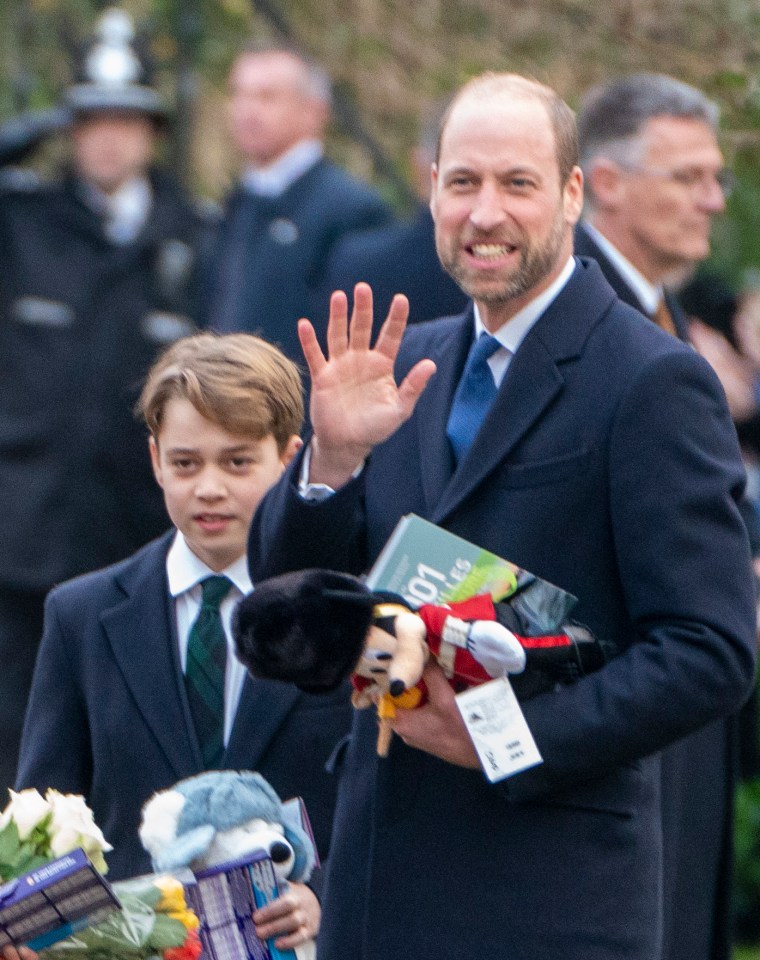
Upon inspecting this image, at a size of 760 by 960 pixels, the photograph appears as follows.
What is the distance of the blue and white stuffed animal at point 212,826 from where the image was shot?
323 centimetres

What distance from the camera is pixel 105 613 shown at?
382cm

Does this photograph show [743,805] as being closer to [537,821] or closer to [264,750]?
[264,750]

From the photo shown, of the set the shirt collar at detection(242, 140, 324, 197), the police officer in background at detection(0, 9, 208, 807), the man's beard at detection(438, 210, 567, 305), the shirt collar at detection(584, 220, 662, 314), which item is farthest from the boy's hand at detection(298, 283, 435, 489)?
the shirt collar at detection(242, 140, 324, 197)

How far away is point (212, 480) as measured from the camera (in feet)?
12.4

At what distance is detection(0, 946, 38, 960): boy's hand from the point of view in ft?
9.71

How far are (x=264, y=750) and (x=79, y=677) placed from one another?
377mm

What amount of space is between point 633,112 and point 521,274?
6.37 feet

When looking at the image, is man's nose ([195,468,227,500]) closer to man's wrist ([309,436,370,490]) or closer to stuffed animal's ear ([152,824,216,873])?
man's wrist ([309,436,370,490])

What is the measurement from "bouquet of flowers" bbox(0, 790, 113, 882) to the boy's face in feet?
2.57

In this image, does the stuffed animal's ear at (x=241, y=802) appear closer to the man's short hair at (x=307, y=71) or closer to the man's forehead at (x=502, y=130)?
the man's forehead at (x=502, y=130)

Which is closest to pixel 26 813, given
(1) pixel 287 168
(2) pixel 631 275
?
(2) pixel 631 275

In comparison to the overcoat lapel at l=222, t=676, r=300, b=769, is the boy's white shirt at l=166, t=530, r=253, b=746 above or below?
above

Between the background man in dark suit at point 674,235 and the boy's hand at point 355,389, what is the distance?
1033 millimetres

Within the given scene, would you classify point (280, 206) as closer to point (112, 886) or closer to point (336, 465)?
point (336, 465)
